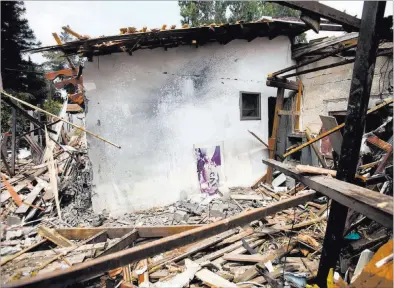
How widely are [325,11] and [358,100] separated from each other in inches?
40.0

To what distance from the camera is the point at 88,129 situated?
6.33m

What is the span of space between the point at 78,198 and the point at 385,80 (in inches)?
394

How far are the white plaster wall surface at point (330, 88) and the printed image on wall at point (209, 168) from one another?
3.86m

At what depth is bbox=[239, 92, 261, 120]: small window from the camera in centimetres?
796

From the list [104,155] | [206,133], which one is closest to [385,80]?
[206,133]

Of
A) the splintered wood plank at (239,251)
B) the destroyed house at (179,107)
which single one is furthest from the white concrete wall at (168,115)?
the splintered wood plank at (239,251)

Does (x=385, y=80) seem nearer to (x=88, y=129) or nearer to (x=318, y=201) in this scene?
(x=318, y=201)

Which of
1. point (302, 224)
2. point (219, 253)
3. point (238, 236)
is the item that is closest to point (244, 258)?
point (219, 253)

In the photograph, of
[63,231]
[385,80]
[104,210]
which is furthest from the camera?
[104,210]

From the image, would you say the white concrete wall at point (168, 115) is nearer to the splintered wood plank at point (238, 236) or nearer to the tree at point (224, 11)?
the splintered wood plank at point (238, 236)

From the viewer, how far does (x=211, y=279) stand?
3.73 metres

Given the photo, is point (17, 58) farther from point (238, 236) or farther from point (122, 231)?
point (238, 236)

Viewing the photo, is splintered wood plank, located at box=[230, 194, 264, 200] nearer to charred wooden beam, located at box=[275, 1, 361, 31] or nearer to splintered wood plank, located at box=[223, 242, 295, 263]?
splintered wood plank, located at box=[223, 242, 295, 263]

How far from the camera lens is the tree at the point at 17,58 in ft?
45.7
